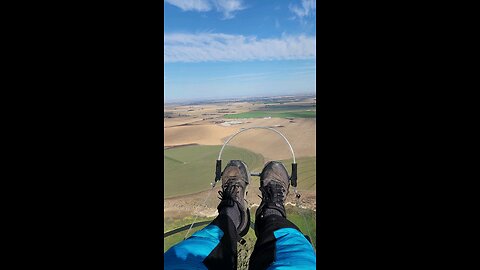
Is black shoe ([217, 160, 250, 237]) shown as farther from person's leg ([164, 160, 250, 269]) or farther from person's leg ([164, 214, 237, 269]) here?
person's leg ([164, 214, 237, 269])

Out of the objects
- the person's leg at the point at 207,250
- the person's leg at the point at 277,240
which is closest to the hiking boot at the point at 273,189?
the person's leg at the point at 277,240

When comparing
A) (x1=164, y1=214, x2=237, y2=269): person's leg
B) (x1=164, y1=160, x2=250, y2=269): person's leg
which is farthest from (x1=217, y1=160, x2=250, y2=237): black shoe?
(x1=164, y1=214, x2=237, y2=269): person's leg

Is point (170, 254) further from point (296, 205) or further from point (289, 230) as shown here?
point (296, 205)

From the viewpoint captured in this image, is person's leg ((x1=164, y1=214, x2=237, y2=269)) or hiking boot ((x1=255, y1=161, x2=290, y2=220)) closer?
person's leg ((x1=164, y1=214, x2=237, y2=269))

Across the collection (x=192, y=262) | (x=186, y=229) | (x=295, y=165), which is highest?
(x=295, y=165)

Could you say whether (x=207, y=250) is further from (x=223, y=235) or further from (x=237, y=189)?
(x=237, y=189)
